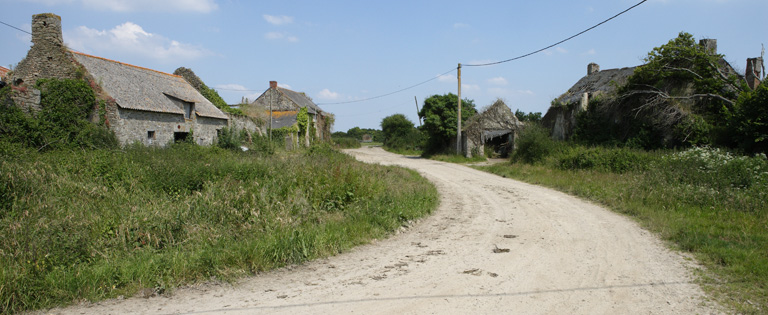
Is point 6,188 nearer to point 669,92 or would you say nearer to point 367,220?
point 367,220

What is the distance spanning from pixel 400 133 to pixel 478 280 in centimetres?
5452

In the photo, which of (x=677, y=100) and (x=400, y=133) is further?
(x=400, y=133)

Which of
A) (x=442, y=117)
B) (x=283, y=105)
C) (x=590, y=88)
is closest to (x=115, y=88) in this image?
(x=442, y=117)

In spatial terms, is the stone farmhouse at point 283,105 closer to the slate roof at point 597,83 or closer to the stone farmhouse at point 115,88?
the stone farmhouse at point 115,88

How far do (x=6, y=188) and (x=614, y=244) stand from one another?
12.4m

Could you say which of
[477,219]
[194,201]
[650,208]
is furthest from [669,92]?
[194,201]

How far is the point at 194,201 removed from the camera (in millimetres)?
8367

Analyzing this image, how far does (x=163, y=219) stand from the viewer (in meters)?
7.55

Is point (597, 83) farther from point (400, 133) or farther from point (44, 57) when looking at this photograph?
point (400, 133)

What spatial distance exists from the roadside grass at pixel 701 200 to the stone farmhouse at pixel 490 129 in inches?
484

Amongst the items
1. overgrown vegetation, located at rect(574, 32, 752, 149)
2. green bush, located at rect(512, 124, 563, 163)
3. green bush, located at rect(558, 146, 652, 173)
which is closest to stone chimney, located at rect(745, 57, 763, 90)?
overgrown vegetation, located at rect(574, 32, 752, 149)

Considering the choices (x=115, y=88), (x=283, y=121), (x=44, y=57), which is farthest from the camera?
(x=283, y=121)

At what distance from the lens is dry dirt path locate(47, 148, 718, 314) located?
4.66 metres

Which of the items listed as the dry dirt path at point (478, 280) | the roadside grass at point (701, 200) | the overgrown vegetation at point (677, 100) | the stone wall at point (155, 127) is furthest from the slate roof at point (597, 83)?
the stone wall at point (155, 127)
